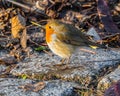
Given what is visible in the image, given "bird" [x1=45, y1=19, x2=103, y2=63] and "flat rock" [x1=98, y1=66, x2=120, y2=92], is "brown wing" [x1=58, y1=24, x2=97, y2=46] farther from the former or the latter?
"flat rock" [x1=98, y1=66, x2=120, y2=92]

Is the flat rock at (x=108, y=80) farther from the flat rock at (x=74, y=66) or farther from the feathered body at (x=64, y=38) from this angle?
the feathered body at (x=64, y=38)

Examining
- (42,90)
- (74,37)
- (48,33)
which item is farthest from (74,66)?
(42,90)

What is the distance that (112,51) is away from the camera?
455 centimetres

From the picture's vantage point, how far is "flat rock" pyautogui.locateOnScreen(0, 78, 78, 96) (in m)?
3.58

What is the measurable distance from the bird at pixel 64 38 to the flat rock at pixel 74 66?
0.07 metres

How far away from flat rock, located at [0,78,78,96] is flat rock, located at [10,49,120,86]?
165mm

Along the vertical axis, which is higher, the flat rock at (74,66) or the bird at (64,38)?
the bird at (64,38)

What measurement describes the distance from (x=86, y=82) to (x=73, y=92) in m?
0.22

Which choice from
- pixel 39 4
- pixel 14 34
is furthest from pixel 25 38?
pixel 39 4

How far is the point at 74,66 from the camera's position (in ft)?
14.2

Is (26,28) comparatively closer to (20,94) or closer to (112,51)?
(112,51)

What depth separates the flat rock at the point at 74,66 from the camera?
396 cm

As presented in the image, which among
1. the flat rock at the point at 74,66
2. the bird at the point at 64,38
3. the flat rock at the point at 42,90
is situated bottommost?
the flat rock at the point at 42,90

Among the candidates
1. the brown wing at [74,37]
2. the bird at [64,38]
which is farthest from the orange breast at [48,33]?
the brown wing at [74,37]
